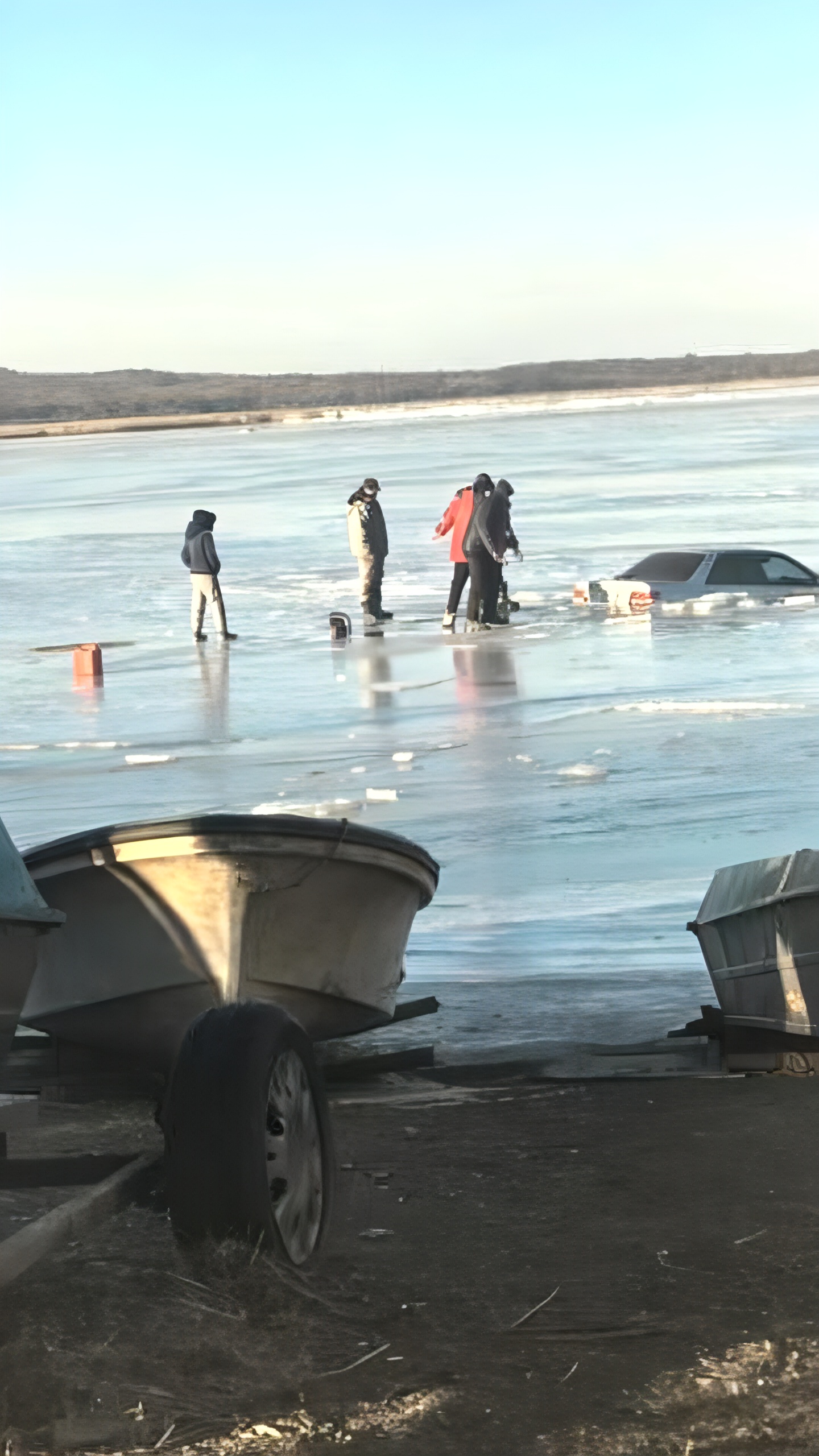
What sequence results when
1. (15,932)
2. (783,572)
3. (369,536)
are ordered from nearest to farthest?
(15,932) < (369,536) < (783,572)

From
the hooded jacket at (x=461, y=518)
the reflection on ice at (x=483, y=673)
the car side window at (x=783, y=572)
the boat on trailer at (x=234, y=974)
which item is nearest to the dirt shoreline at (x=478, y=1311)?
the boat on trailer at (x=234, y=974)

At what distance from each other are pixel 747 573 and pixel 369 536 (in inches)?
232

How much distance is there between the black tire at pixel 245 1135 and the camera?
454cm

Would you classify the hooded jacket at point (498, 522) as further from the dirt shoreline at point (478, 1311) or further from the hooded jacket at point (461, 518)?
the dirt shoreline at point (478, 1311)

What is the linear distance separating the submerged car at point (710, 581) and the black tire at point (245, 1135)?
69.8 feet

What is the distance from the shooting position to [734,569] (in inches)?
1037

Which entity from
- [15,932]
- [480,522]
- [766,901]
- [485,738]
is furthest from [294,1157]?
[480,522]

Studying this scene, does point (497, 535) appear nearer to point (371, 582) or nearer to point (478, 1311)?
point (371, 582)

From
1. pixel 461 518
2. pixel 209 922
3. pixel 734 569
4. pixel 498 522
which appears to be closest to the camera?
pixel 209 922

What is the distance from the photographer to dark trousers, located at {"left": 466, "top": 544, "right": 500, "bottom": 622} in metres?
22.9

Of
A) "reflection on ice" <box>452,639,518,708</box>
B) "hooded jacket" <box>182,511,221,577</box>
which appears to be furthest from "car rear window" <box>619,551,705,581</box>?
"hooded jacket" <box>182,511,221,577</box>

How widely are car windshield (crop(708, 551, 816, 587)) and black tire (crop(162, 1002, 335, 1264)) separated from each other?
72.3ft

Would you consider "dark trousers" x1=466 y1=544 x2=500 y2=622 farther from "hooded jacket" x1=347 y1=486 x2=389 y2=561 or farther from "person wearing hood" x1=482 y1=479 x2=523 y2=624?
"hooded jacket" x1=347 y1=486 x2=389 y2=561

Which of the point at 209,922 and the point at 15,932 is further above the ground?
the point at 15,932
